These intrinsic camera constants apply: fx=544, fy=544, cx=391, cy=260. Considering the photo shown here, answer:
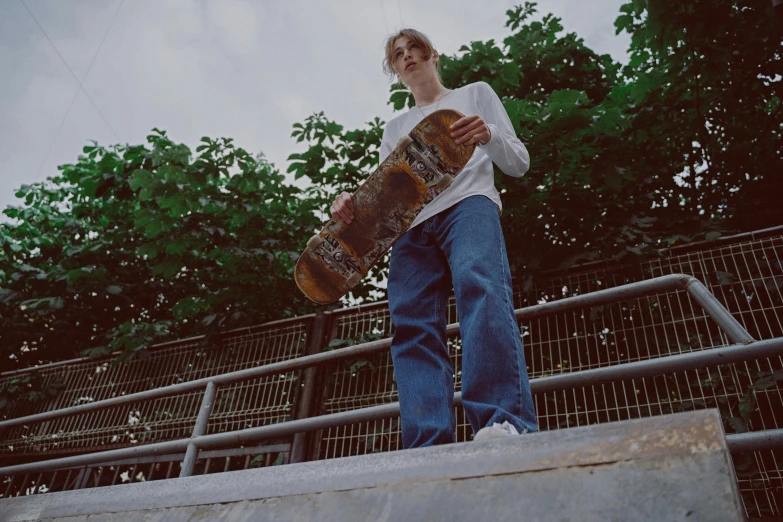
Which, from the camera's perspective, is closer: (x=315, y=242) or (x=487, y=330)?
(x=487, y=330)

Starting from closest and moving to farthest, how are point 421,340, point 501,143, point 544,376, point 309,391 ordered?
1. point 421,340
2. point 501,143
3. point 544,376
4. point 309,391

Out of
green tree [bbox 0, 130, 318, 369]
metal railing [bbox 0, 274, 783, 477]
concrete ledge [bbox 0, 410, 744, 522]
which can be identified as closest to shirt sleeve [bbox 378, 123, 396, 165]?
metal railing [bbox 0, 274, 783, 477]

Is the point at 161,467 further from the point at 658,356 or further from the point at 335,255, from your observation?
the point at 658,356

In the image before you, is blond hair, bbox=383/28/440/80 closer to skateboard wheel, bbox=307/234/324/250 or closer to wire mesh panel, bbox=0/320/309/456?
skateboard wheel, bbox=307/234/324/250

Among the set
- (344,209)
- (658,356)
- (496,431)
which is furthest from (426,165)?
(658,356)

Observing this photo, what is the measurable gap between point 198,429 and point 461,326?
1355 millimetres

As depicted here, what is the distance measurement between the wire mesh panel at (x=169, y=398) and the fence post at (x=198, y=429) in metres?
1.19

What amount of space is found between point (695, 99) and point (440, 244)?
11.9 feet

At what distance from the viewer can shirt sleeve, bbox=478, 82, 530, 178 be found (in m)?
1.75

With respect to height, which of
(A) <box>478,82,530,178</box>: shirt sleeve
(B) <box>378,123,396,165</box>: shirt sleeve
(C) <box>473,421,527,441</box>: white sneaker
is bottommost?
(C) <box>473,421,527,441</box>: white sneaker

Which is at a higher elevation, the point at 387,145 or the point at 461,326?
the point at 387,145

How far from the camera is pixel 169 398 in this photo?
13.7 ft

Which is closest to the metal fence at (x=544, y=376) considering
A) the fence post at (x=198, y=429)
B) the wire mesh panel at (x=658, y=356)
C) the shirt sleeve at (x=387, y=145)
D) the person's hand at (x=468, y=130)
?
the wire mesh panel at (x=658, y=356)

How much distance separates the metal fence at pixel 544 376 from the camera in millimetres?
2723
